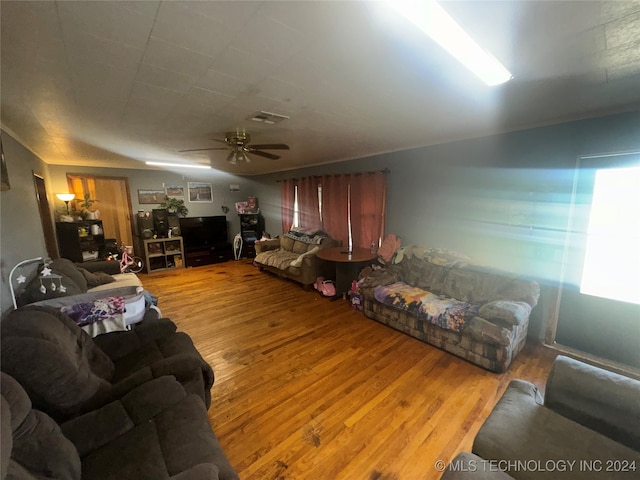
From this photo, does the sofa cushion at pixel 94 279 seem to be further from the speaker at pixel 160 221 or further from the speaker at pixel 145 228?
the speaker at pixel 160 221

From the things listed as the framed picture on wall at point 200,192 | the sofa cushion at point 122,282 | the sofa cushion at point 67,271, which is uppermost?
the framed picture on wall at point 200,192

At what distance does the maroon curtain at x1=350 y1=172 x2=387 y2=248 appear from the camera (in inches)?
159

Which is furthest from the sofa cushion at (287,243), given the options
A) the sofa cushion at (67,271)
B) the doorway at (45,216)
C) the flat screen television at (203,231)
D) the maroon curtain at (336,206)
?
the doorway at (45,216)

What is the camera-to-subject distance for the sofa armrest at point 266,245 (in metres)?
5.59

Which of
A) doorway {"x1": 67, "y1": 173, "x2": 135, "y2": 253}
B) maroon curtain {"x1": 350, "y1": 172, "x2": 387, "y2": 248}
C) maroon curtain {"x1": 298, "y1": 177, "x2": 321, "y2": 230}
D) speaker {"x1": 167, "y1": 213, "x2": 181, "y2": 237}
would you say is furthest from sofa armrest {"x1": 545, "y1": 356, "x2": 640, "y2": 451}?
doorway {"x1": 67, "y1": 173, "x2": 135, "y2": 253}

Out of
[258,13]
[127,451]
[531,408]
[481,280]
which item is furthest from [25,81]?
[481,280]

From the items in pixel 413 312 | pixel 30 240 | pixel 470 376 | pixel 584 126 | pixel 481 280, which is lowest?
pixel 470 376

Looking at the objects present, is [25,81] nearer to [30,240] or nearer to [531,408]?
[30,240]

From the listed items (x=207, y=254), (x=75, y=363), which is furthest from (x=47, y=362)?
(x=207, y=254)

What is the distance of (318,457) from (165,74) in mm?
2568

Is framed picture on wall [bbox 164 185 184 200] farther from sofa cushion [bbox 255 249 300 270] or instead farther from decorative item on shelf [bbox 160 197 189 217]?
sofa cushion [bbox 255 249 300 270]

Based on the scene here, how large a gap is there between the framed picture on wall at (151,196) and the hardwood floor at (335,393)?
3467 mm

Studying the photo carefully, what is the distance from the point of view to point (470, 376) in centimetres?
226

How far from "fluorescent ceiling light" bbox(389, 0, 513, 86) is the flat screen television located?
6.01m
